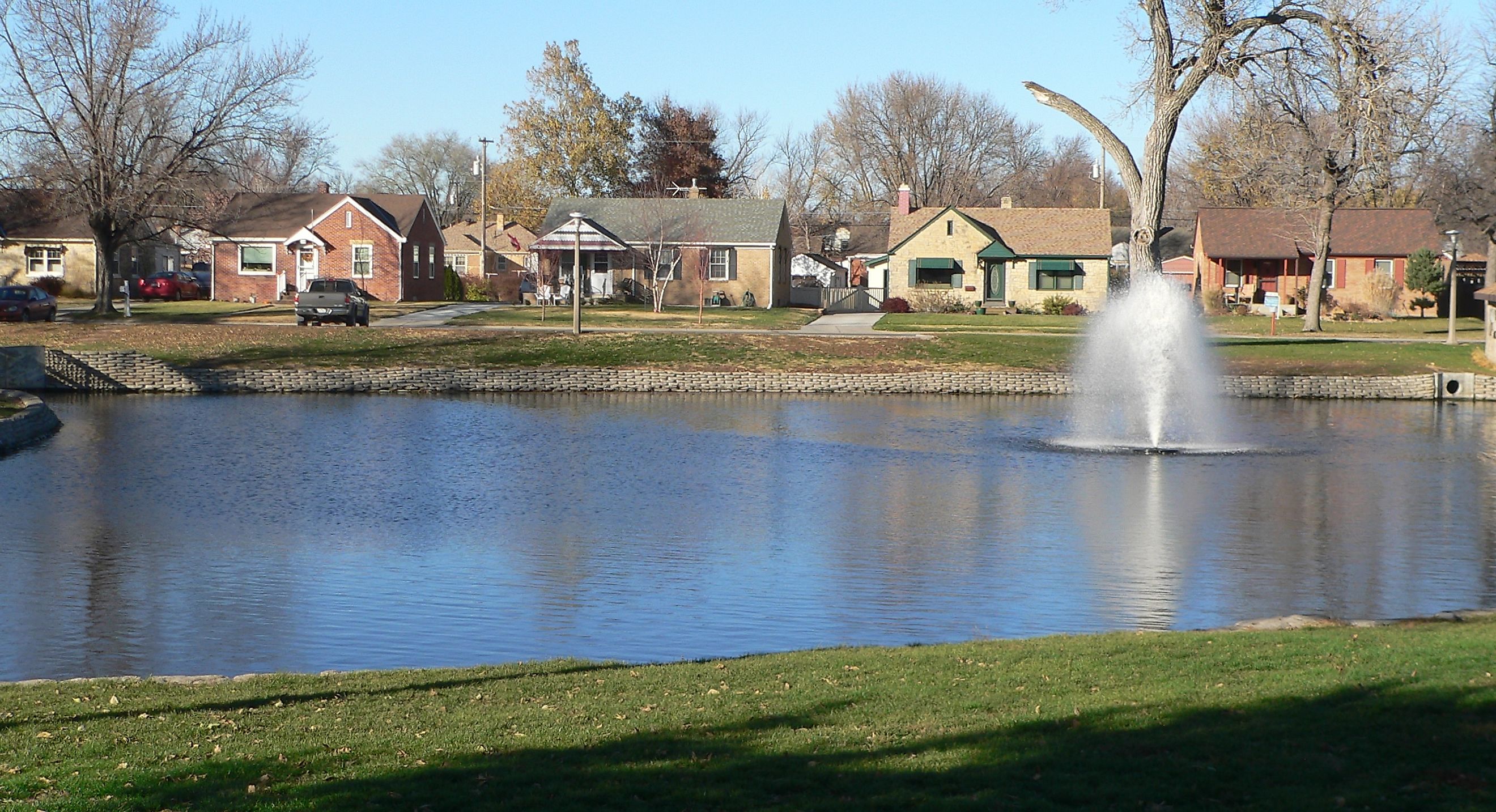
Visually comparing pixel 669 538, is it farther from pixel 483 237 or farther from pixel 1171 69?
pixel 483 237

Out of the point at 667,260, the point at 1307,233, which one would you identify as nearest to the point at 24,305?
the point at 667,260

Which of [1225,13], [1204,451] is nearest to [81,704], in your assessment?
[1204,451]

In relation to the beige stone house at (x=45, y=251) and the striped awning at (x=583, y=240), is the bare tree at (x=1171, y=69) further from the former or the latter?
the beige stone house at (x=45, y=251)

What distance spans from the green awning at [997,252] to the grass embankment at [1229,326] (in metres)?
3.47

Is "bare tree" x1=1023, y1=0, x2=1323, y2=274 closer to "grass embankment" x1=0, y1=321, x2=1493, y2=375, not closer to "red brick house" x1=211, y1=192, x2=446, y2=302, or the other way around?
"grass embankment" x1=0, y1=321, x2=1493, y2=375

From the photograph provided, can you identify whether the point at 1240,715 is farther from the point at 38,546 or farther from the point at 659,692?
the point at 38,546

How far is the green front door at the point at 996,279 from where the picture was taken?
64.6 m

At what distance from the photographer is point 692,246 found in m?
64.7

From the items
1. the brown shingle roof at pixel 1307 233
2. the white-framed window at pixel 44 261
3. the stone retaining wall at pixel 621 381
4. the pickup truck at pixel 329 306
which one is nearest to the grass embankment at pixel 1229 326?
the brown shingle roof at pixel 1307 233

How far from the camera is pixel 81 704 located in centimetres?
838

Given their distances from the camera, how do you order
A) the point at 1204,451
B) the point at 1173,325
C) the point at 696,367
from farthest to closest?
the point at 696,367
the point at 1173,325
the point at 1204,451

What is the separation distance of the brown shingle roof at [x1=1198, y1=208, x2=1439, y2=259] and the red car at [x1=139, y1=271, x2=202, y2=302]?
47.7m

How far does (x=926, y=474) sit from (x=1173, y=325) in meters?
7.76

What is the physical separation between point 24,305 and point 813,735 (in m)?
48.5
